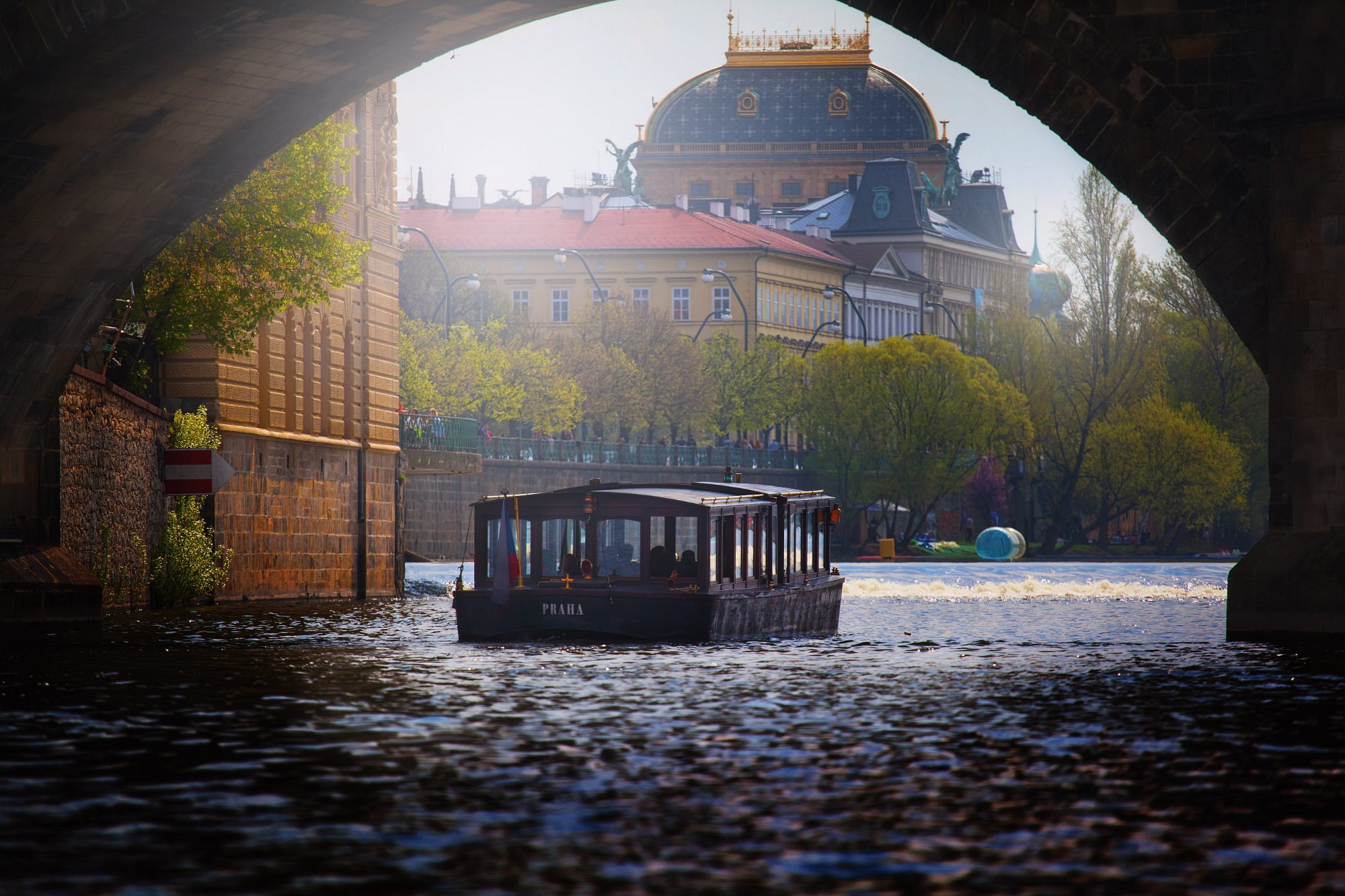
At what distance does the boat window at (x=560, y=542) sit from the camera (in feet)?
96.0

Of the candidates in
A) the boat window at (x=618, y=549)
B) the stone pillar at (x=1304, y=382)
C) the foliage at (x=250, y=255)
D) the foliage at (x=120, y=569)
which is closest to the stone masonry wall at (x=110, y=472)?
the foliage at (x=120, y=569)

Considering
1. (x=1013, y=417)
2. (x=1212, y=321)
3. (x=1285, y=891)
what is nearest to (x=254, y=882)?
(x=1285, y=891)

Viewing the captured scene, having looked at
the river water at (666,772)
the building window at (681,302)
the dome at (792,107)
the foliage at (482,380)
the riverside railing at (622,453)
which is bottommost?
the river water at (666,772)

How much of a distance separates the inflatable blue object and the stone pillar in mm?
61002

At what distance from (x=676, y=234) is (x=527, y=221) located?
27.6 feet

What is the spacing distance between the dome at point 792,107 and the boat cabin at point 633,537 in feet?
449

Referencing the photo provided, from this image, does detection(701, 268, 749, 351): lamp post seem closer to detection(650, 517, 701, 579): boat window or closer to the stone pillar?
detection(650, 517, 701, 579): boat window

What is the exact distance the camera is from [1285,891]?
9250 mm

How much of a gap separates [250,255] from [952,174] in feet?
440

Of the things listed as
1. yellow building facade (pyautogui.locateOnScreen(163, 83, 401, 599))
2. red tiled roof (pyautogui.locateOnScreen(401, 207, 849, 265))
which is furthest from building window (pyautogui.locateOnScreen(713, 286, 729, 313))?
yellow building facade (pyautogui.locateOnScreen(163, 83, 401, 599))

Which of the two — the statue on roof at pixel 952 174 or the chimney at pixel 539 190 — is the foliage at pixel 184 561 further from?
the statue on roof at pixel 952 174

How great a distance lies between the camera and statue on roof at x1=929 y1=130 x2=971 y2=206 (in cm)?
16362

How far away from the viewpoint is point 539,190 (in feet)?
449

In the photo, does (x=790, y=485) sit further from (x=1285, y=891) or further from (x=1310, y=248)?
(x=1285, y=891)
